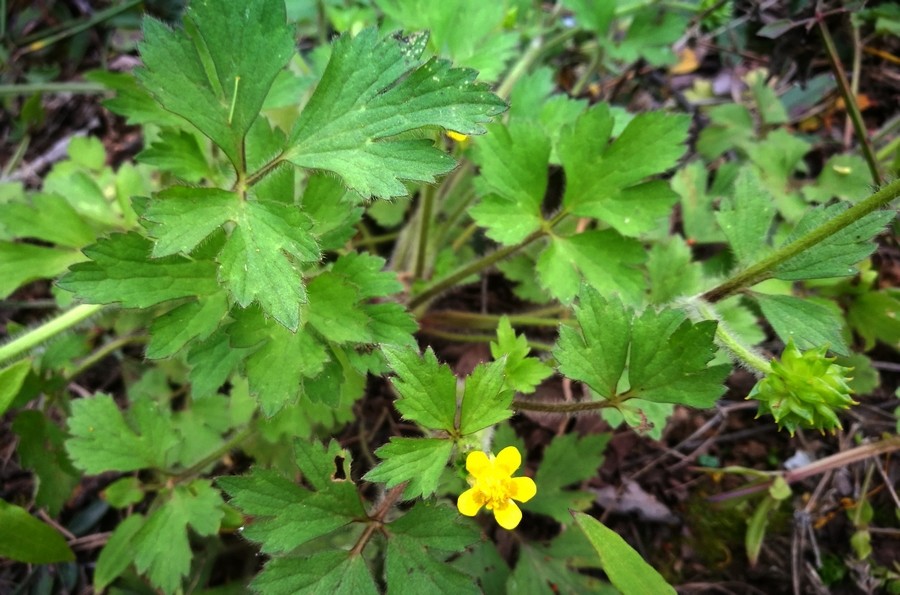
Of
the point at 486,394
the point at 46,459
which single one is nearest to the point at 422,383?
the point at 486,394

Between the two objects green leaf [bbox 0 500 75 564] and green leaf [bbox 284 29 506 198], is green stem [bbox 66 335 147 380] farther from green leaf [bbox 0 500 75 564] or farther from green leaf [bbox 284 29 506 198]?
green leaf [bbox 284 29 506 198]

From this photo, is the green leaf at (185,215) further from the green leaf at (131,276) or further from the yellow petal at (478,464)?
the yellow petal at (478,464)

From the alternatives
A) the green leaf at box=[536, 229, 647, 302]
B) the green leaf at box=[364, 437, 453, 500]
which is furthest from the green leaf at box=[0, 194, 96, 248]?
the green leaf at box=[536, 229, 647, 302]

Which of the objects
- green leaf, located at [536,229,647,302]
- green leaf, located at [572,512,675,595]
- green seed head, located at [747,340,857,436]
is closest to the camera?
green seed head, located at [747,340,857,436]

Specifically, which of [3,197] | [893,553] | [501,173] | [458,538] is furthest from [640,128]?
[3,197]

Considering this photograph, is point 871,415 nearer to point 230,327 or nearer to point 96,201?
point 230,327

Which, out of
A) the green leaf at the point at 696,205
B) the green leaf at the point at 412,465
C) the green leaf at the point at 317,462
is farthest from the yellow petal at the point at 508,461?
the green leaf at the point at 696,205
